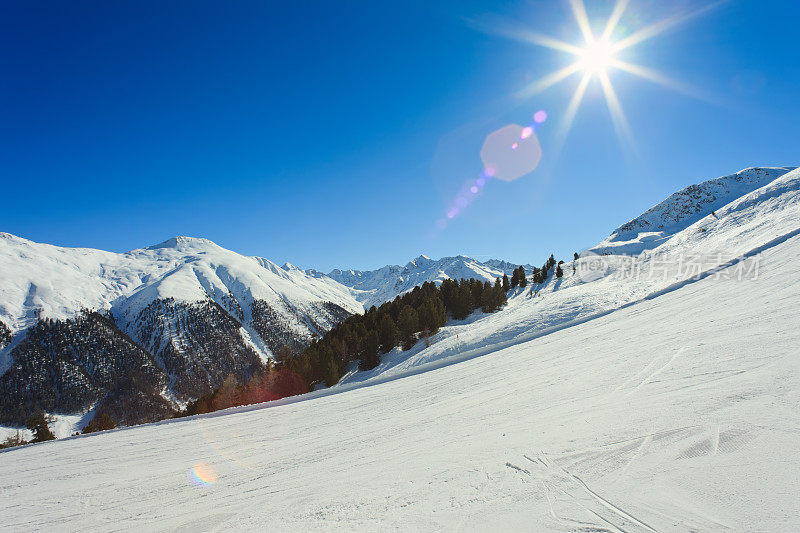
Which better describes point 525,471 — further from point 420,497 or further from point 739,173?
point 739,173

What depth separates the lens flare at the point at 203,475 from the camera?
6.84 metres

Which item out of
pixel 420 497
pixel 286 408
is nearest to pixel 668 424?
pixel 420 497

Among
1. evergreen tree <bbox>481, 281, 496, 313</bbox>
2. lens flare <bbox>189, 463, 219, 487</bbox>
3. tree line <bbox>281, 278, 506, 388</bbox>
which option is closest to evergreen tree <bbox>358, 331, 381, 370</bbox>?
tree line <bbox>281, 278, 506, 388</bbox>

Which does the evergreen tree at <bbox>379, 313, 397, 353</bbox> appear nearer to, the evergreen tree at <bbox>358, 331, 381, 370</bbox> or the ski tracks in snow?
the evergreen tree at <bbox>358, 331, 381, 370</bbox>

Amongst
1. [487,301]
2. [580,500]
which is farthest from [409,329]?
[580,500]

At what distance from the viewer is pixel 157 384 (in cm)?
15088

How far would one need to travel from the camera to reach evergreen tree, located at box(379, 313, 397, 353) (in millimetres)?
42812

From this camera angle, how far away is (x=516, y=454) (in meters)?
5.19

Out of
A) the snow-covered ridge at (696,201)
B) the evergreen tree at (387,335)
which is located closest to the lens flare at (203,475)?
the evergreen tree at (387,335)

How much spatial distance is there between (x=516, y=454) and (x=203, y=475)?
7.25 meters

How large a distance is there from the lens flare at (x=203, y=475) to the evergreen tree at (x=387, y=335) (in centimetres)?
3491

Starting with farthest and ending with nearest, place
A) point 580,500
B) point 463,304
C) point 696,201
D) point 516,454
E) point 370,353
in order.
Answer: point 696,201 < point 463,304 < point 370,353 < point 516,454 < point 580,500

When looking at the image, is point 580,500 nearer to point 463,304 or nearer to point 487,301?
point 487,301

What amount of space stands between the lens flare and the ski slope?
0.06 m
